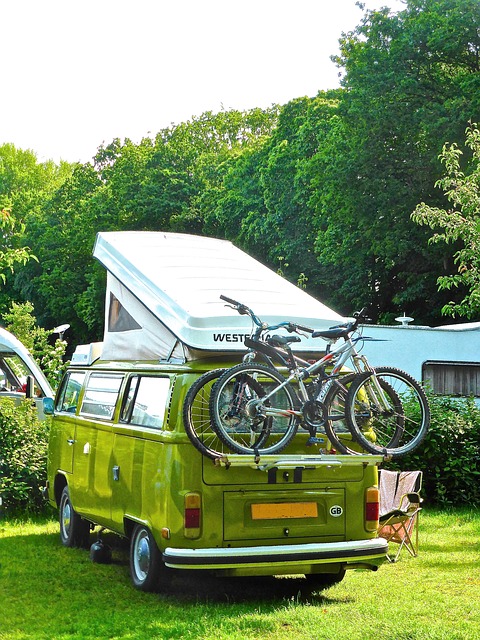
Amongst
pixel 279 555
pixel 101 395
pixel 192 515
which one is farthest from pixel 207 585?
pixel 101 395

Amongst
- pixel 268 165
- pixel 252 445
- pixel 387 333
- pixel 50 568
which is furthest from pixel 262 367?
pixel 268 165

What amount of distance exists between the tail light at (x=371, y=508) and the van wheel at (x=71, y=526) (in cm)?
343

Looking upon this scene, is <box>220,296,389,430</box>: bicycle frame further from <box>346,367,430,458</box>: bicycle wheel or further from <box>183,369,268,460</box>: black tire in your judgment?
<box>183,369,268,460</box>: black tire

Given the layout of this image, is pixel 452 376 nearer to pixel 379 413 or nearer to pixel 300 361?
pixel 379 413

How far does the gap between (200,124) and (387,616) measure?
4889 cm

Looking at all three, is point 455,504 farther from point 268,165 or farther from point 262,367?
point 268,165

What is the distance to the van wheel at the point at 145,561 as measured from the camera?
7891 mm

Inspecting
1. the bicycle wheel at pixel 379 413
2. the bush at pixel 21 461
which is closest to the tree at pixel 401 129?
the bush at pixel 21 461

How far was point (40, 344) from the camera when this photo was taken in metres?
24.2

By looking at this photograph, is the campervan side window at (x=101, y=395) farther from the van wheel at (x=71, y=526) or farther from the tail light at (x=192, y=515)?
the tail light at (x=192, y=515)

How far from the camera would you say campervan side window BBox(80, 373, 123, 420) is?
361 inches

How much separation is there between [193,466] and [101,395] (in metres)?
2.35

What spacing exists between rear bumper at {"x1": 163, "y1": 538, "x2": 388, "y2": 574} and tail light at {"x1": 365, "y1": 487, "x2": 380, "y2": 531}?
12cm

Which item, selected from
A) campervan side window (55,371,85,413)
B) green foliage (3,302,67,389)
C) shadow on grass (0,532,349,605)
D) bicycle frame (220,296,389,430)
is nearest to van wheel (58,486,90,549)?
shadow on grass (0,532,349,605)
